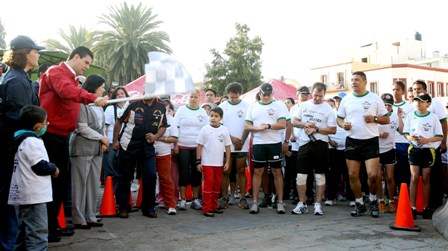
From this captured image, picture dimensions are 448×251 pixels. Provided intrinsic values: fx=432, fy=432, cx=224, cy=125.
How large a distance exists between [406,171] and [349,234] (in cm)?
270

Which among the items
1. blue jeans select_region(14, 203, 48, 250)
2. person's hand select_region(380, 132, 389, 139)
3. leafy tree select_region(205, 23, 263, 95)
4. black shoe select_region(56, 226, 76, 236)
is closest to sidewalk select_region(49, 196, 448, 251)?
black shoe select_region(56, 226, 76, 236)

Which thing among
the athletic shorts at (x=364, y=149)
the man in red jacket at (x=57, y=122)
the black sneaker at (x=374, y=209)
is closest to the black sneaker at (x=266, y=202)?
the athletic shorts at (x=364, y=149)

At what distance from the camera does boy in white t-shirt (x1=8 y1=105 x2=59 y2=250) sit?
156 inches

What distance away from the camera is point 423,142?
→ 6.44 metres

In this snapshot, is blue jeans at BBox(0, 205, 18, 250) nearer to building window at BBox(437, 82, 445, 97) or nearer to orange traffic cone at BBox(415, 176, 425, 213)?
orange traffic cone at BBox(415, 176, 425, 213)

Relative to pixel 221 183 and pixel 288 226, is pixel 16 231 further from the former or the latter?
pixel 221 183

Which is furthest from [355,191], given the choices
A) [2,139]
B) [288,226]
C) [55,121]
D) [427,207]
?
[2,139]

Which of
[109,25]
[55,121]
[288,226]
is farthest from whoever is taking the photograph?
[109,25]

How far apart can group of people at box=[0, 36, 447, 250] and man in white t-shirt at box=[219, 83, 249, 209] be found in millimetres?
18

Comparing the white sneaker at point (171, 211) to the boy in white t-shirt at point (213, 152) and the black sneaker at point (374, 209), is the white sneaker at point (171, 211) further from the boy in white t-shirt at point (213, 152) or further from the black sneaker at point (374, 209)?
the black sneaker at point (374, 209)

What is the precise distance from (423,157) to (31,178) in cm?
542

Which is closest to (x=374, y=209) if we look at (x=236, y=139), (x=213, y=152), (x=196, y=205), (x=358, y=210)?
(x=358, y=210)

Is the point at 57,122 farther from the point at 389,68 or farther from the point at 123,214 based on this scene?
the point at 389,68

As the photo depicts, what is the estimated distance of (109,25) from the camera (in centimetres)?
3528
